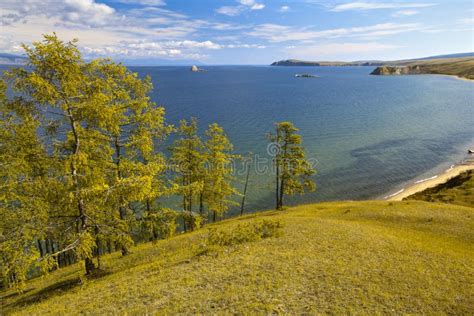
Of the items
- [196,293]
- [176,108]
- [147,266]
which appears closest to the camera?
[196,293]

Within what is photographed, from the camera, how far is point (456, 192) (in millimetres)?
50969

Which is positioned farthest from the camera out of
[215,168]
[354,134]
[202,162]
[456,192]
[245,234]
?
[354,134]

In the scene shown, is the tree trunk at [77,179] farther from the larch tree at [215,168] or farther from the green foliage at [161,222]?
the larch tree at [215,168]

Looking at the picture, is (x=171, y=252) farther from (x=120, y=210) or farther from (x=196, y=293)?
(x=196, y=293)

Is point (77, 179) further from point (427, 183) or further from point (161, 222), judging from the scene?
point (427, 183)

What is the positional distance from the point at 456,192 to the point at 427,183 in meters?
16.0

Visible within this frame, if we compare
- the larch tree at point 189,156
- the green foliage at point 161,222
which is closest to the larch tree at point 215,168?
the larch tree at point 189,156

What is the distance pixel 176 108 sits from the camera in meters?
138

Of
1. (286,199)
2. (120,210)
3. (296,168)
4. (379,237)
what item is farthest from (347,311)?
(286,199)

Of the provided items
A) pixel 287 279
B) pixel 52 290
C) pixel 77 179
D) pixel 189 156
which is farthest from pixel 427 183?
pixel 52 290

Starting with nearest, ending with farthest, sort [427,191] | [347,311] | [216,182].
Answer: [347,311], [216,182], [427,191]

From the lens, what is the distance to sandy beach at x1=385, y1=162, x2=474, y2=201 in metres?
61.3

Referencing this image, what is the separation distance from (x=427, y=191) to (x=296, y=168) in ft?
99.0

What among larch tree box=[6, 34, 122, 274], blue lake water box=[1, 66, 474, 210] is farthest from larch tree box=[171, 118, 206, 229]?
blue lake water box=[1, 66, 474, 210]
